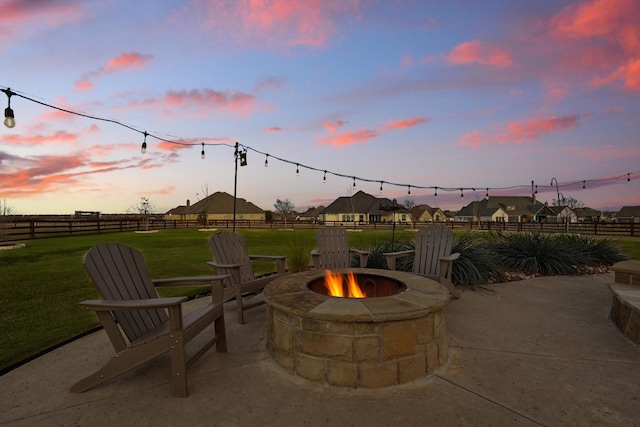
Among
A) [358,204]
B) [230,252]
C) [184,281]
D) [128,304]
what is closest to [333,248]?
[230,252]

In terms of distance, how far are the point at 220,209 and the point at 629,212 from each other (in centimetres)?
8432

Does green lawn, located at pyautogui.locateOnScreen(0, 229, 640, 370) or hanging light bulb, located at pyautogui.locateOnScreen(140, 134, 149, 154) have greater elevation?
hanging light bulb, located at pyautogui.locateOnScreen(140, 134, 149, 154)

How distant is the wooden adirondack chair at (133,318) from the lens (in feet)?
7.47

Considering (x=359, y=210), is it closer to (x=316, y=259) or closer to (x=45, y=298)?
(x=316, y=259)

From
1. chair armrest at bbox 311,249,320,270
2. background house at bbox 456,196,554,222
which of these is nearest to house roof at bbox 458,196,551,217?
background house at bbox 456,196,554,222

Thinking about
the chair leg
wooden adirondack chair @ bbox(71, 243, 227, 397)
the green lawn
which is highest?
wooden adirondack chair @ bbox(71, 243, 227, 397)

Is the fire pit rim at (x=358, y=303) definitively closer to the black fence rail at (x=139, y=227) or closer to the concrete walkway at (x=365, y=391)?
the concrete walkway at (x=365, y=391)

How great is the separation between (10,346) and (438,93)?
36.2 feet

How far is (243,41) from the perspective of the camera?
7.76 meters

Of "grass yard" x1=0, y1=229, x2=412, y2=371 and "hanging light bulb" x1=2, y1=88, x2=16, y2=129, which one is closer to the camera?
"grass yard" x1=0, y1=229, x2=412, y2=371

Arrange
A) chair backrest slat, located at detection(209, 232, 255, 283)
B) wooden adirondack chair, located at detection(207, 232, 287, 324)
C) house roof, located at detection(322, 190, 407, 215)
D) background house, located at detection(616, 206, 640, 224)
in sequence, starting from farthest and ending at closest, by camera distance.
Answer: background house, located at detection(616, 206, 640, 224) < house roof, located at detection(322, 190, 407, 215) < chair backrest slat, located at detection(209, 232, 255, 283) < wooden adirondack chair, located at detection(207, 232, 287, 324)

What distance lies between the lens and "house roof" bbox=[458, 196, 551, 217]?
58094 mm

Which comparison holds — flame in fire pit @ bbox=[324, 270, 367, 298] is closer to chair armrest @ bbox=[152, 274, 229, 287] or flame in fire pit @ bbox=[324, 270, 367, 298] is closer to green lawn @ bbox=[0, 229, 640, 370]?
chair armrest @ bbox=[152, 274, 229, 287]

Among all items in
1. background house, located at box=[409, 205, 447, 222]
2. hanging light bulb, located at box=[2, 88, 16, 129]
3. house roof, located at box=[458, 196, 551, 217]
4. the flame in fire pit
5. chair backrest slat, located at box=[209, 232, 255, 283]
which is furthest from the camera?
background house, located at box=[409, 205, 447, 222]
